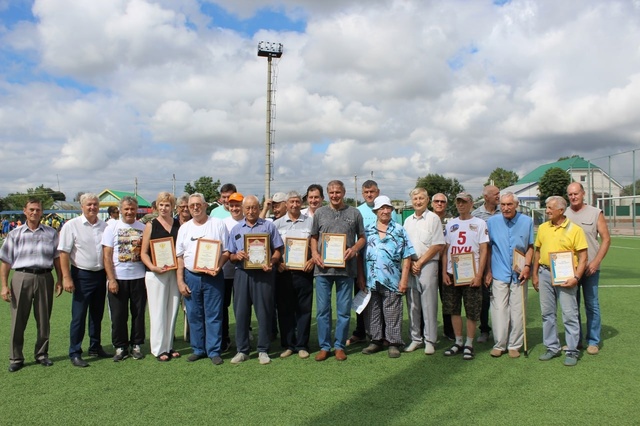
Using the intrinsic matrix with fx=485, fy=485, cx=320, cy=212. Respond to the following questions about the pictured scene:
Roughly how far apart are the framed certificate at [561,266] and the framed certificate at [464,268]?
812 mm

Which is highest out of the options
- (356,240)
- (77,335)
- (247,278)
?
(356,240)

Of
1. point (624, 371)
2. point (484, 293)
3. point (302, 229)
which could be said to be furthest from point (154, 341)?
point (624, 371)

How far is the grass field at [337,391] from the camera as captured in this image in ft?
12.6

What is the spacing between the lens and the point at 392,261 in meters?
5.42

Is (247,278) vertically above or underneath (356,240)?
underneath

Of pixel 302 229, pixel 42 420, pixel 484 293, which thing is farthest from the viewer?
pixel 484 293

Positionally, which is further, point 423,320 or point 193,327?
point 423,320

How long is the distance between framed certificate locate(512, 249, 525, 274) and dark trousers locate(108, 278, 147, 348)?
165 inches

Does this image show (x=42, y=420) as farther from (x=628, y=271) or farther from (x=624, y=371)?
(x=628, y=271)

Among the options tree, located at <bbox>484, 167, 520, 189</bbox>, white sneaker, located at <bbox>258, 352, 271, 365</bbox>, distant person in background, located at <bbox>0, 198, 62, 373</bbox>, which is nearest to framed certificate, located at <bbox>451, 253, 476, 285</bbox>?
white sneaker, located at <bbox>258, 352, 271, 365</bbox>

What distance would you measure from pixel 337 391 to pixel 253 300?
4.92 ft

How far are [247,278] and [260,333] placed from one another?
0.63 m

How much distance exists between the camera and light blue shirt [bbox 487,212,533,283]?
212 inches

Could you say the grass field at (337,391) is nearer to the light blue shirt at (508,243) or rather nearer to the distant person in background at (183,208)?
the light blue shirt at (508,243)
